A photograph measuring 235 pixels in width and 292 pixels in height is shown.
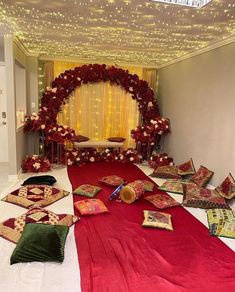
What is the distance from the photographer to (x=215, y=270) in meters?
1.99

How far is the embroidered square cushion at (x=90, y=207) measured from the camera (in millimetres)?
2832

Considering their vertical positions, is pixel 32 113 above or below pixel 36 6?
below

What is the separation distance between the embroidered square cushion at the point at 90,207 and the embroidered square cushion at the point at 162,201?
2.05 feet

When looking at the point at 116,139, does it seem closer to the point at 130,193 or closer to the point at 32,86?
the point at 32,86

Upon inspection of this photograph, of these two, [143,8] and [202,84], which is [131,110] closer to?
[202,84]

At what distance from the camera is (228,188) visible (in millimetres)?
3230

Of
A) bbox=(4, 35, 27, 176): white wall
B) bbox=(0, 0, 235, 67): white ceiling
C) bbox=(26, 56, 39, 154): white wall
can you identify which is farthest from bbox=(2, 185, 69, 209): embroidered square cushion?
bbox=(26, 56, 39, 154): white wall

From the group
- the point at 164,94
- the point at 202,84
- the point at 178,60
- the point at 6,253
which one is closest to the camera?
the point at 6,253

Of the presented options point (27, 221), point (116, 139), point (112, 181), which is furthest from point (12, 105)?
point (116, 139)

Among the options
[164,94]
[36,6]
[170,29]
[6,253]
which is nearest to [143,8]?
[170,29]

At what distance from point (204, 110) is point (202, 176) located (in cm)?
105

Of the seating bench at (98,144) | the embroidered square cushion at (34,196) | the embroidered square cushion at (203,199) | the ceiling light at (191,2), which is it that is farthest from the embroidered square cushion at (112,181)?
the ceiling light at (191,2)

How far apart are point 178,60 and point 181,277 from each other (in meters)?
4.09

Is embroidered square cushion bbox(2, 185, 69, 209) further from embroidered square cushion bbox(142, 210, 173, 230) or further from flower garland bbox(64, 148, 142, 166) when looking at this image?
flower garland bbox(64, 148, 142, 166)
